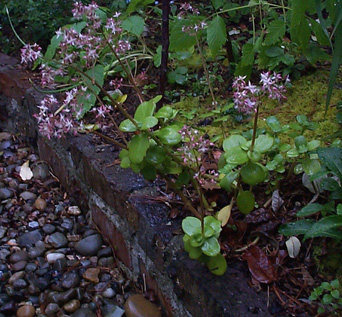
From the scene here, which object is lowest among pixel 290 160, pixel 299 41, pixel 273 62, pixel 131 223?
pixel 131 223

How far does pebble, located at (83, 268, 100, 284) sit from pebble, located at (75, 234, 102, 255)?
0.12 m

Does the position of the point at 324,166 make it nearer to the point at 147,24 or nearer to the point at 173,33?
the point at 173,33

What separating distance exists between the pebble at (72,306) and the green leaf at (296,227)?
3.16ft

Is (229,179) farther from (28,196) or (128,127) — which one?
(28,196)

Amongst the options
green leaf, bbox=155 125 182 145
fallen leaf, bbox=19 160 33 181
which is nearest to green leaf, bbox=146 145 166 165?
green leaf, bbox=155 125 182 145

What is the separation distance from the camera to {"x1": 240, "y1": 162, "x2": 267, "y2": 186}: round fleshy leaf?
1283 millimetres

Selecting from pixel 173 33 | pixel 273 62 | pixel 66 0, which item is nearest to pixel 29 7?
pixel 66 0

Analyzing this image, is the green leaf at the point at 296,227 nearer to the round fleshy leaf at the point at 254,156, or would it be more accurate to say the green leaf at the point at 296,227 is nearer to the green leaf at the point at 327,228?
the green leaf at the point at 327,228

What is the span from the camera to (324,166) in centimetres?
143

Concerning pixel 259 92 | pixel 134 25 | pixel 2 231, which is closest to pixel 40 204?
pixel 2 231

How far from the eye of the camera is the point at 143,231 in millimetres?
1689

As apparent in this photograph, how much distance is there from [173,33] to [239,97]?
0.72 m

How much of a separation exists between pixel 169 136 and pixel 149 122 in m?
0.11

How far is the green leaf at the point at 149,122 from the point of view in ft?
4.19
